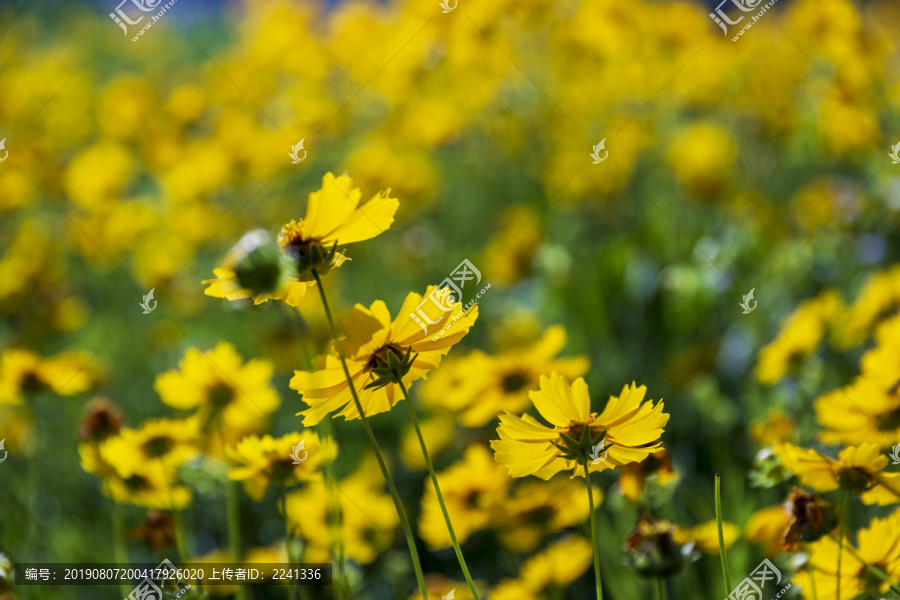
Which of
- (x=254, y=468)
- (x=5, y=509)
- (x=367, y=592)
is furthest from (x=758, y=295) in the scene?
(x=5, y=509)

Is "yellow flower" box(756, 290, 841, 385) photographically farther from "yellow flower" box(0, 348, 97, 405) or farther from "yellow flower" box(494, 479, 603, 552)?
"yellow flower" box(0, 348, 97, 405)

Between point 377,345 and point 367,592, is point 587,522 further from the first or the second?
point 377,345

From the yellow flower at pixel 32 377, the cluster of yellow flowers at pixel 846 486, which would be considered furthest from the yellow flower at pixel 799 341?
the yellow flower at pixel 32 377
